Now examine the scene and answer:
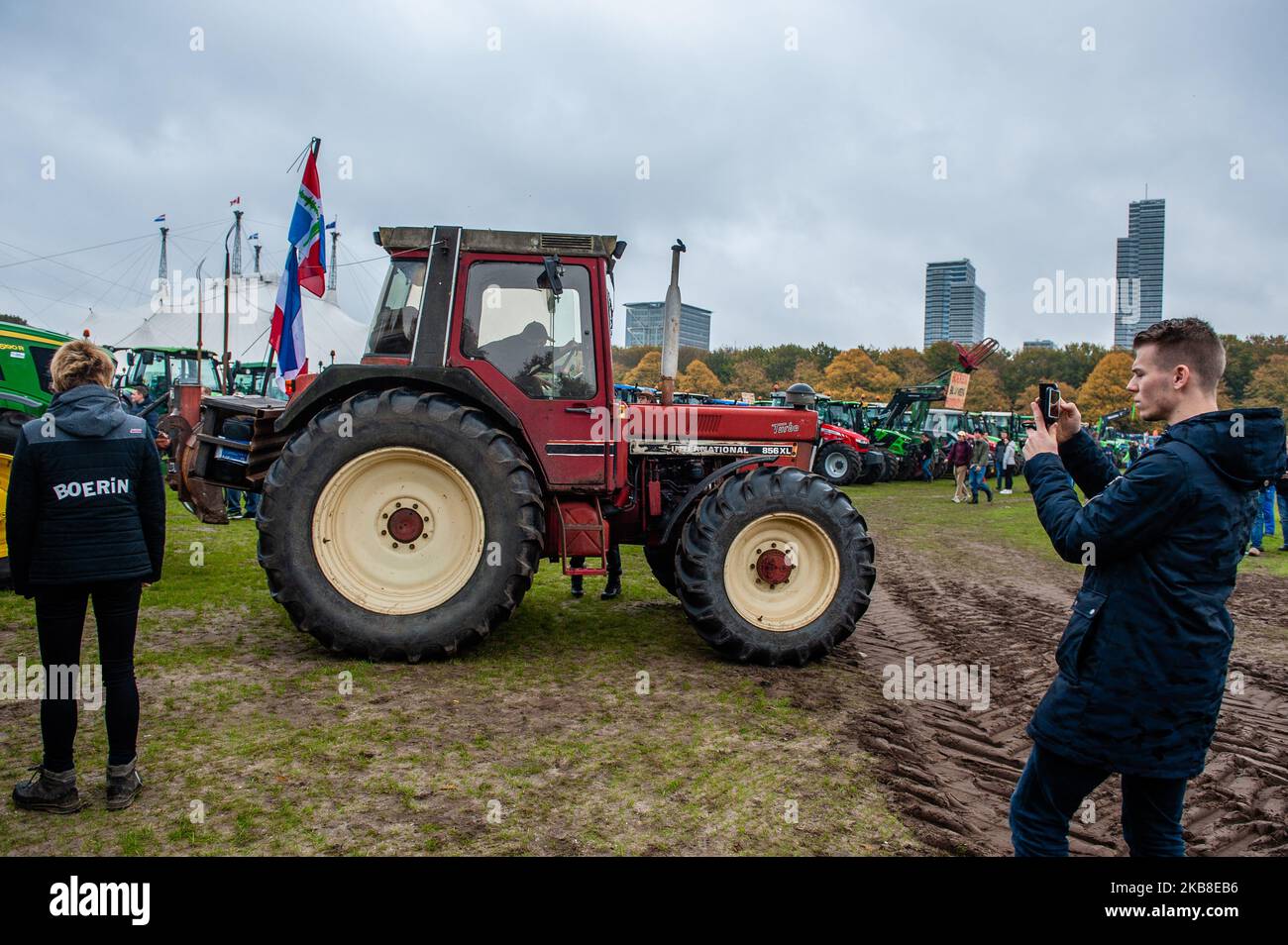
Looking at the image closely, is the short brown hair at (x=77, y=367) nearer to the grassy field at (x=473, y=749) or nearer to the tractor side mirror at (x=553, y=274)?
the grassy field at (x=473, y=749)

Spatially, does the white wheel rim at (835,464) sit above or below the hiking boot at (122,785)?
above

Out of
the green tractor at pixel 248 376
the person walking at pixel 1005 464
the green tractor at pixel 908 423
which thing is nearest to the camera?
the green tractor at pixel 248 376

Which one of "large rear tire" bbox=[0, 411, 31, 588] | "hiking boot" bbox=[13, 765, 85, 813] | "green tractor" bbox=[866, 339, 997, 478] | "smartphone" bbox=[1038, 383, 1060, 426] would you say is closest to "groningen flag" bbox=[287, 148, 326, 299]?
"large rear tire" bbox=[0, 411, 31, 588]

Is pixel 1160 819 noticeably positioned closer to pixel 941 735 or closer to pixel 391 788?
pixel 941 735

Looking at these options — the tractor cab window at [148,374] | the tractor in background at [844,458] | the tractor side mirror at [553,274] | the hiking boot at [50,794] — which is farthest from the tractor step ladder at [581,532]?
the tractor cab window at [148,374]

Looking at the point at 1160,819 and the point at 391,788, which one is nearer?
the point at 1160,819

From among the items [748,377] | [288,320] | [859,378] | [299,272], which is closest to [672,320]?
[288,320]

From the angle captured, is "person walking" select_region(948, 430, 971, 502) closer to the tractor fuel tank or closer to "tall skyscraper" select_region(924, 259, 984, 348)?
the tractor fuel tank

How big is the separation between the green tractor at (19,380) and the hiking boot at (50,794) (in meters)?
4.21

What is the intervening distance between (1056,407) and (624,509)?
12.3 ft

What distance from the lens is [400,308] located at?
549cm

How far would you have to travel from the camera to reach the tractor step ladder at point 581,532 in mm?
5508
